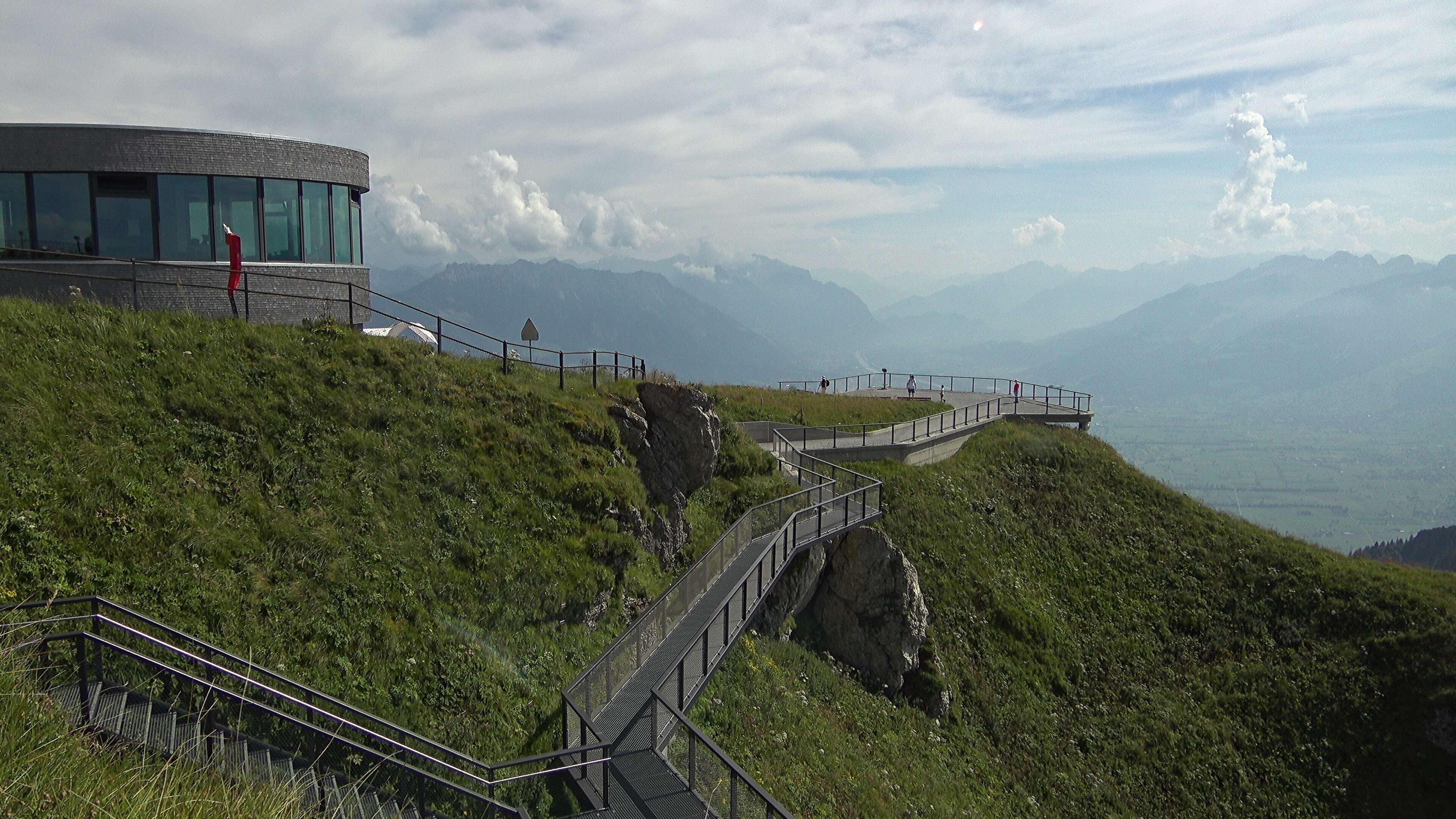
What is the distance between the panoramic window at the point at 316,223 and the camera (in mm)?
21250

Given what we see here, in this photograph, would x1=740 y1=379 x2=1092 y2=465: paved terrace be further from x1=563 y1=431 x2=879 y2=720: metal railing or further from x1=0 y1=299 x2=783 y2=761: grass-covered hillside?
x1=0 y1=299 x2=783 y2=761: grass-covered hillside

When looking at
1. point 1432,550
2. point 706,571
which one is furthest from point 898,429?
point 1432,550

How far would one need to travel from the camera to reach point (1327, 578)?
94.8 ft

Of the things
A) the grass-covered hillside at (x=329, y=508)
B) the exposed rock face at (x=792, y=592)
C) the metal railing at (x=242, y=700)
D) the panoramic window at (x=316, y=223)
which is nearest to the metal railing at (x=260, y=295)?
the panoramic window at (x=316, y=223)

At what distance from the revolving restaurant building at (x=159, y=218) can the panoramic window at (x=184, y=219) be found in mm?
22

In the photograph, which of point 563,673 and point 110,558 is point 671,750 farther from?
point 110,558

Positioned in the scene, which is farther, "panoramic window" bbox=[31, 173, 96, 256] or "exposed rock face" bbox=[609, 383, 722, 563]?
"exposed rock face" bbox=[609, 383, 722, 563]

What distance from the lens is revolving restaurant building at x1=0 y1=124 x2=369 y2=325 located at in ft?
58.7

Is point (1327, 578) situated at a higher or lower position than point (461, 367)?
lower

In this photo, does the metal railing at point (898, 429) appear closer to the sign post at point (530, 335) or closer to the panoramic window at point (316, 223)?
the sign post at point (530, 335)

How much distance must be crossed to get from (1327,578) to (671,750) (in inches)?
1135

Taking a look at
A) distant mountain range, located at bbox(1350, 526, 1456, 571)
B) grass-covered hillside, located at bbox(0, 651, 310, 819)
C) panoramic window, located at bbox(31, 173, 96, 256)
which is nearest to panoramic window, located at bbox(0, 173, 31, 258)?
panoramic window, located at bbox(31, 173, 96, 256)

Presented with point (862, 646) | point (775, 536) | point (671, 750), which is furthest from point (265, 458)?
point (862, 646)

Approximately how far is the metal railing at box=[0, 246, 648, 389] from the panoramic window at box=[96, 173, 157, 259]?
1.12 ft
